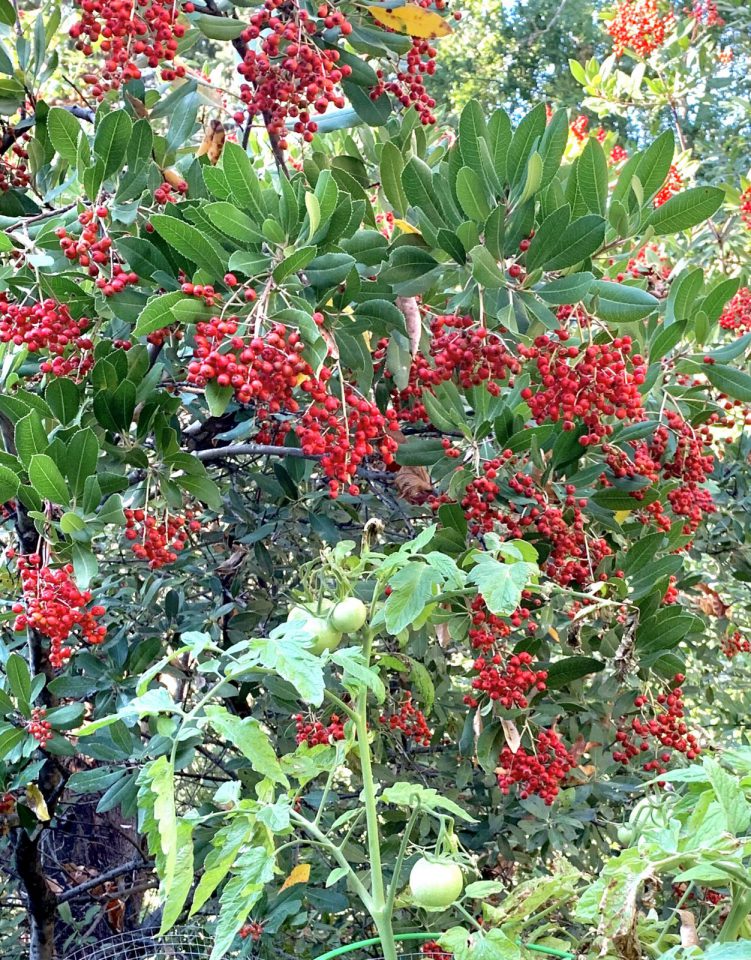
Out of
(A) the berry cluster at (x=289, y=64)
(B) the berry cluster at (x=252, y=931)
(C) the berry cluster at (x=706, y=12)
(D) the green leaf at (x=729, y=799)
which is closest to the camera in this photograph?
(D) the green leaf at (x=729, y=799)

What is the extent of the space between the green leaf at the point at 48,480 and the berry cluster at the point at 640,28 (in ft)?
16.4

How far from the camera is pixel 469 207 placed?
1.75 m

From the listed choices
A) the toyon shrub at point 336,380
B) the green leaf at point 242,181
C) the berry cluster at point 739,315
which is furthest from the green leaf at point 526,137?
the berry cluster at point 739,315

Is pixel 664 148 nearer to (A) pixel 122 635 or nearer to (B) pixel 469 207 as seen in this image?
(B) pixel 469 207

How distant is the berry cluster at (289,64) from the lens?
1.81m

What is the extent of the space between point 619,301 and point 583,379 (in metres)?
0.17

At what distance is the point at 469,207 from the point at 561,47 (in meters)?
9.05

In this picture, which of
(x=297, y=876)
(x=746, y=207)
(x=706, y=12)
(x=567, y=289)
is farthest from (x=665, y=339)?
(x=706, y=12)

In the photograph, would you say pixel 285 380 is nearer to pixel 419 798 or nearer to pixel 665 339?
pixel 419 798

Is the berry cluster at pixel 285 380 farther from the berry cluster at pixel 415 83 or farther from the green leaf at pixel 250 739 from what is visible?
the berry cluster at pixel 415 83

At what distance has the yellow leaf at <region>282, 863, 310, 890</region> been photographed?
226cm

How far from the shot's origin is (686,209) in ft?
6.07

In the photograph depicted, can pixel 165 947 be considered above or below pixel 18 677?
below

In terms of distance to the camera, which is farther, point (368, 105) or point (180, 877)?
point (368, 105)
